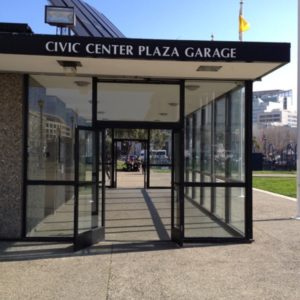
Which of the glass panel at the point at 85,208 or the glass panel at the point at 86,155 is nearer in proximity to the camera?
the glass panel at the point at 86,155

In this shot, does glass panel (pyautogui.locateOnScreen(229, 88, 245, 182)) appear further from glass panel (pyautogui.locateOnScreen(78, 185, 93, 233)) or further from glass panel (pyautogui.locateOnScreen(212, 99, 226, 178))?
glass panel (pyautogui.locateOnScreen(78, 185, 93, 233))

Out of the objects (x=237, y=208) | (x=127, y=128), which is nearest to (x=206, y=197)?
(x=237, y=208)

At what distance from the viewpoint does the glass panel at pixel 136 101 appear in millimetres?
8992

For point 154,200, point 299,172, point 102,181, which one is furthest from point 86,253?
point 154,200

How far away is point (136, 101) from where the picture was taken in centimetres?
992

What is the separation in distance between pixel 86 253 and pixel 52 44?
3.11m

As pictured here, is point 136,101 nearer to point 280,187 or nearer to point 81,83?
point 81,83

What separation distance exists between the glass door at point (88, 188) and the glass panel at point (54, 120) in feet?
1.65

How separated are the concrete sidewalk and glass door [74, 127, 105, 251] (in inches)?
12.7

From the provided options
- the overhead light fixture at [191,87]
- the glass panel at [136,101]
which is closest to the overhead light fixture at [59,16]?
the glass panel at [136,101]

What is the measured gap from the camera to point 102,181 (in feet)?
30.0

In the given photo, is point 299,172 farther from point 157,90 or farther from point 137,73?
point 137,73

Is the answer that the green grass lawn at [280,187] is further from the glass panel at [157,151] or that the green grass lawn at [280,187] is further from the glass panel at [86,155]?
the glass panel at [86,155]

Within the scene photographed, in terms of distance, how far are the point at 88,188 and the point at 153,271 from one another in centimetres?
235
